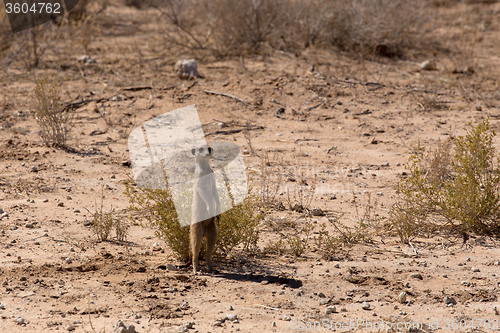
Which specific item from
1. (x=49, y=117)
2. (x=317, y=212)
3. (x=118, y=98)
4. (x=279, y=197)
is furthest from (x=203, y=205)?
(x=118, y=98)

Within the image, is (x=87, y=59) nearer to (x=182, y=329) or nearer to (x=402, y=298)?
(x=182, y=329)

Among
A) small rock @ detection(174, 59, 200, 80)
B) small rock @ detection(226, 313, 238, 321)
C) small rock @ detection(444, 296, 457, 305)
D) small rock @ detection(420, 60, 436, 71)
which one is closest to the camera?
small rock @ detection(226, 313, 238, 321)

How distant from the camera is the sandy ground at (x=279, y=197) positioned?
3871mm

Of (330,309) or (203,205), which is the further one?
(203,205)

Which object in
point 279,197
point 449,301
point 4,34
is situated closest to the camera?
point 449,301

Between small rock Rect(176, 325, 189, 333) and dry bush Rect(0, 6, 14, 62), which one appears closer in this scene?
small rock Rect(176, 325, 189, 333)

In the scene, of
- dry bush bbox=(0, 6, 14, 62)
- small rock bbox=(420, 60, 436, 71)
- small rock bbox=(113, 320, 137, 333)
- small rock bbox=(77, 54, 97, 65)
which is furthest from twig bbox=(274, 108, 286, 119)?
dry bush bbox=(0, 6, 14, 62)

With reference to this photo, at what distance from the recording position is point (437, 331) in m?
3.69

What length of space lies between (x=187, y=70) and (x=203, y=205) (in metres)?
6.17

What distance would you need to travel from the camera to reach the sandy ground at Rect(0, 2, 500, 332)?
152 inches

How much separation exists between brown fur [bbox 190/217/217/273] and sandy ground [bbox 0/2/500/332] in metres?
0.18

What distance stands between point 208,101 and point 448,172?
428 cm

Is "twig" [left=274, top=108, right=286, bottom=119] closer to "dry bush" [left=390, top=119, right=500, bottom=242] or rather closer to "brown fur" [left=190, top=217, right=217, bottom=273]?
"dry bush" [left=390, top=119, right=500, bottom=242]

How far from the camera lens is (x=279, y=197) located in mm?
6277
